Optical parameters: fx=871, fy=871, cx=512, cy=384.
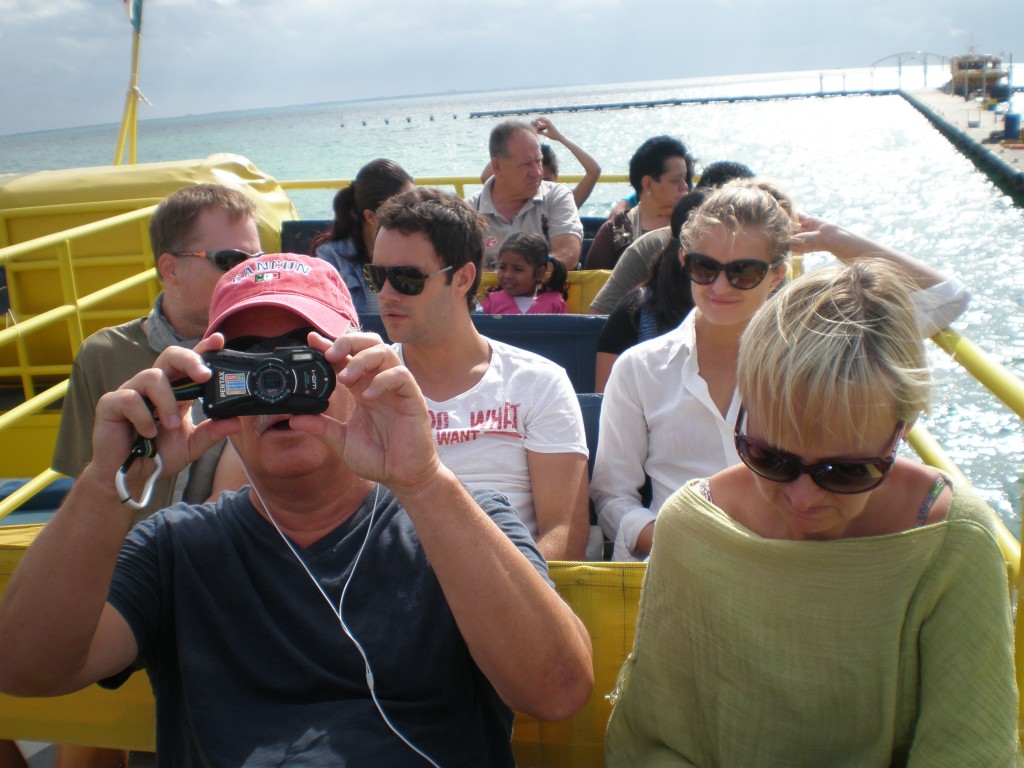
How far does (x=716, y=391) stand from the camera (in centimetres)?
225

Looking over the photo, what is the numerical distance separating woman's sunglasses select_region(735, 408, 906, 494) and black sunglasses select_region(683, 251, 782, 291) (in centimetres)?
109

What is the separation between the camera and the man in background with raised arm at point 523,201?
5102mm

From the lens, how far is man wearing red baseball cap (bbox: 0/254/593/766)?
4.27 ft

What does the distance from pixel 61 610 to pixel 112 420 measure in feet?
0.96

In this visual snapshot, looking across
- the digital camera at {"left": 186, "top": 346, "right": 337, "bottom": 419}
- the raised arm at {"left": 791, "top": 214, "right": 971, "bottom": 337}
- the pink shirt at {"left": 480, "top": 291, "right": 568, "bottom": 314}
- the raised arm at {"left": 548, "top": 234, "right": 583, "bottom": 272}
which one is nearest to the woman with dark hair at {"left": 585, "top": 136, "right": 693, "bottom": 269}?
the raised arm at {"left": 548, "top": 234, "right": 583, "bottom": 272}

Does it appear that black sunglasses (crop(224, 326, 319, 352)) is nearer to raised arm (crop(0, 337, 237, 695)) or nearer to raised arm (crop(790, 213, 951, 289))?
raised arm (crop(0, 337, 237, 695))

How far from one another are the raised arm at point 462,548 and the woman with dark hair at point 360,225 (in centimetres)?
274

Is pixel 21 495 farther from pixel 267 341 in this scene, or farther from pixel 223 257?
pixel 267 341

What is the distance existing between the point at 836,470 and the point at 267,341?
0.98 metres

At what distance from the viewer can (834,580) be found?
1276 mm

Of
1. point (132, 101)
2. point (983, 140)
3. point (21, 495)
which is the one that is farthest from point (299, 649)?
point (983, 140)

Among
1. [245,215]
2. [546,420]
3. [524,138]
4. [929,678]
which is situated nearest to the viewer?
[929,678]

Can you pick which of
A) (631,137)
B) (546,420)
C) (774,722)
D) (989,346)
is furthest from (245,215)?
(631,137)

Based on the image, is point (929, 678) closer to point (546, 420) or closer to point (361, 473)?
point (361, 473)
